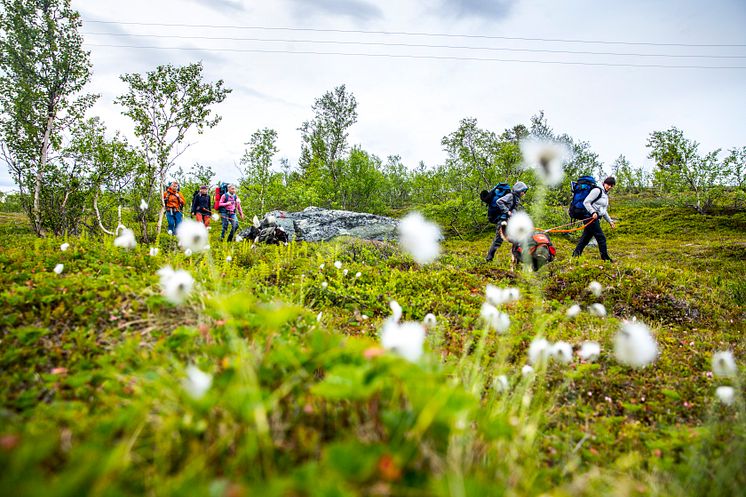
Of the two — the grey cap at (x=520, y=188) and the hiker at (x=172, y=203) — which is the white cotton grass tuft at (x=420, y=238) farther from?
the hiker at (x=172, y=203)

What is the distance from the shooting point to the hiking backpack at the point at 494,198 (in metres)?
10.6

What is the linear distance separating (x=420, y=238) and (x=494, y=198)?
6.28 m

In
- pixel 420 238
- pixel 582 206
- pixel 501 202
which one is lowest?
pixel 420 238

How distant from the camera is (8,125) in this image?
15.1m

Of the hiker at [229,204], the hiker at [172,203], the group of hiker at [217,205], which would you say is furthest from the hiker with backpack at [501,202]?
the hiker at [172,203]

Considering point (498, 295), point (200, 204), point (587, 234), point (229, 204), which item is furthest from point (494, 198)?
point (200, 204)

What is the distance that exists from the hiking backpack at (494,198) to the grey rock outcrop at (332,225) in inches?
246

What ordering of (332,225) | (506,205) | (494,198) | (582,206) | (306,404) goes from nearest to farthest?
(306,404)
(582,206)
(506,205)
(494,198)
(332,225)

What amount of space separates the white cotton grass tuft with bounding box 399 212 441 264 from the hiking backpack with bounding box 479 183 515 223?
216 cm

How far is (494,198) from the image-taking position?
1076 centimetres

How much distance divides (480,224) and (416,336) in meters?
22.4

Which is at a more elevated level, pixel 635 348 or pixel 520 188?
pixel 520 188

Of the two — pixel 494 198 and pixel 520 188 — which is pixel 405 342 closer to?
pixel 520 188

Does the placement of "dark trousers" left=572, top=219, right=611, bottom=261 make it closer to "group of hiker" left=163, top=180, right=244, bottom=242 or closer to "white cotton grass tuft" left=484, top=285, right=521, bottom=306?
"white cotton grass tuft" left=484, top=285, right=521, bottom=306
